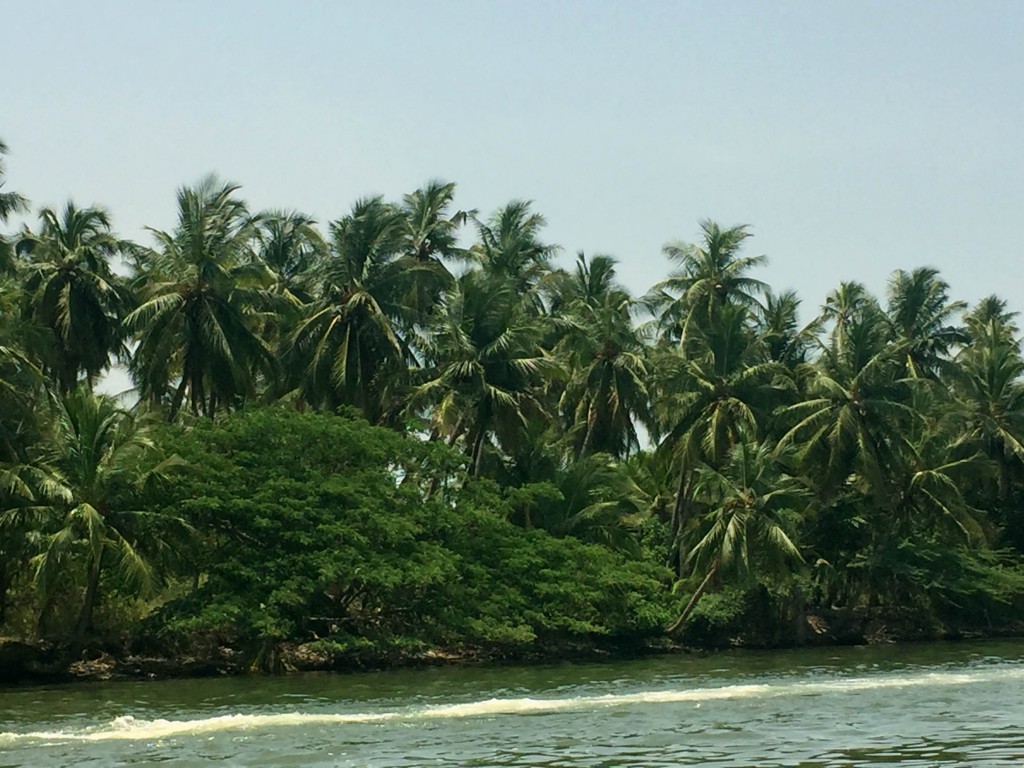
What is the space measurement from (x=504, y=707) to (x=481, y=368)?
1845 cm

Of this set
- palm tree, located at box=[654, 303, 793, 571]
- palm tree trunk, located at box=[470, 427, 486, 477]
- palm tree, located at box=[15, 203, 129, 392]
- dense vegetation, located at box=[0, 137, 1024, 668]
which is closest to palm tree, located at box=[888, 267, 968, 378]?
dense vegetation, located at box=[0, 137, 1024, 668]

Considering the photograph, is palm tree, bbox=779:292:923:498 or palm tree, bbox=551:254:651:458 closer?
palm tree, bbox=779:292:923:498

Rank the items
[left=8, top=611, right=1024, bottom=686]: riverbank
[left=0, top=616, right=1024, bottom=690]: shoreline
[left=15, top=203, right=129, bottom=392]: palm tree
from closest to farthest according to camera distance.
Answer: [left=0, top=616, right=1024, bottom=690]: shoreline < [left=8, top=611, right=1024, bottom=686]: riverbank < [left=15, top=203, right=129, bottom=392]: palm tree

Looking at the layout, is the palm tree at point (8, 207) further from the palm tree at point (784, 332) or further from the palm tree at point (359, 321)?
the palm tree at point (784, 332)

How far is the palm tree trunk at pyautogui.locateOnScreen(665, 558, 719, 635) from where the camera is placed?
4194cm

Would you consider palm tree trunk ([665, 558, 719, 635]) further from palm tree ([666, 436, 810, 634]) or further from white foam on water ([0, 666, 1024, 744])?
white foam on water ([0, 666, 1024, 744])

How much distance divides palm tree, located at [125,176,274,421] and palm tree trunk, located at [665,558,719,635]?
14611 millimetres

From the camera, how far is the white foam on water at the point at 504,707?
21109 millimetres

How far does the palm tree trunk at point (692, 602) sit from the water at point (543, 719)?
7.81 meters

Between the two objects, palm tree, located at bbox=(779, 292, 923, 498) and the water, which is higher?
palm tree, located at bbox=(779, 292, 923, 498)

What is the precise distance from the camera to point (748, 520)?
40.7 m

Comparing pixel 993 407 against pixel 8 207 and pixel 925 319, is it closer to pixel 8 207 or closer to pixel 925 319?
pixel 925 319

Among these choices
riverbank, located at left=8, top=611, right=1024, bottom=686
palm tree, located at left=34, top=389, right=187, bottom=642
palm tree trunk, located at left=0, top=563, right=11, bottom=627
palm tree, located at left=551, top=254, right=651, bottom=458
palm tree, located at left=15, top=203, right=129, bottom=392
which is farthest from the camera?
palm tree, located at left=551, top=254, right=651, bottom=458

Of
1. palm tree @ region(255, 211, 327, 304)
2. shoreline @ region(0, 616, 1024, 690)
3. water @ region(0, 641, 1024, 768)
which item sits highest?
palm tree @ region(255, 211, 327, 304)
